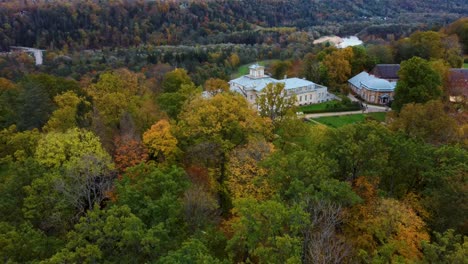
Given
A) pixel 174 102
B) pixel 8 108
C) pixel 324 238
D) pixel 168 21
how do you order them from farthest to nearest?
pixel 168 21 → pixel 174 102 → pixel 8 108 → pixel 324 238

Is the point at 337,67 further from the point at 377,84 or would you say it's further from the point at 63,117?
the point at 63,117

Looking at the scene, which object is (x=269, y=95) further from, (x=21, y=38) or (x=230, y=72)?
(x=21, y=38)

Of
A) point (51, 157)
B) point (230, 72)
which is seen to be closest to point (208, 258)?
point (51, 157)

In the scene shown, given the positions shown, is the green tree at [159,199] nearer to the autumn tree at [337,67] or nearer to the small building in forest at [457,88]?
the small building in forest at [457,88]

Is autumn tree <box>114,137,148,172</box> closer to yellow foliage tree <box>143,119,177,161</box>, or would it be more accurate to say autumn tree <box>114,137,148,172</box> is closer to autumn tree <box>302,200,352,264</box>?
yellow foliage tree <box>143,119,177,161</box>

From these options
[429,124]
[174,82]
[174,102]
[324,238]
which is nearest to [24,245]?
[324,238]

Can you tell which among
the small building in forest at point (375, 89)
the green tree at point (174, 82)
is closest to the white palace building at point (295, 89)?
the small building in forest at point (375, 89)

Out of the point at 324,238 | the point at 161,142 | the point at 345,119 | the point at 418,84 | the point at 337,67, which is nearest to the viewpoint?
the point at 324,238

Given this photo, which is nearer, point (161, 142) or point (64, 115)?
point (161, 142)
